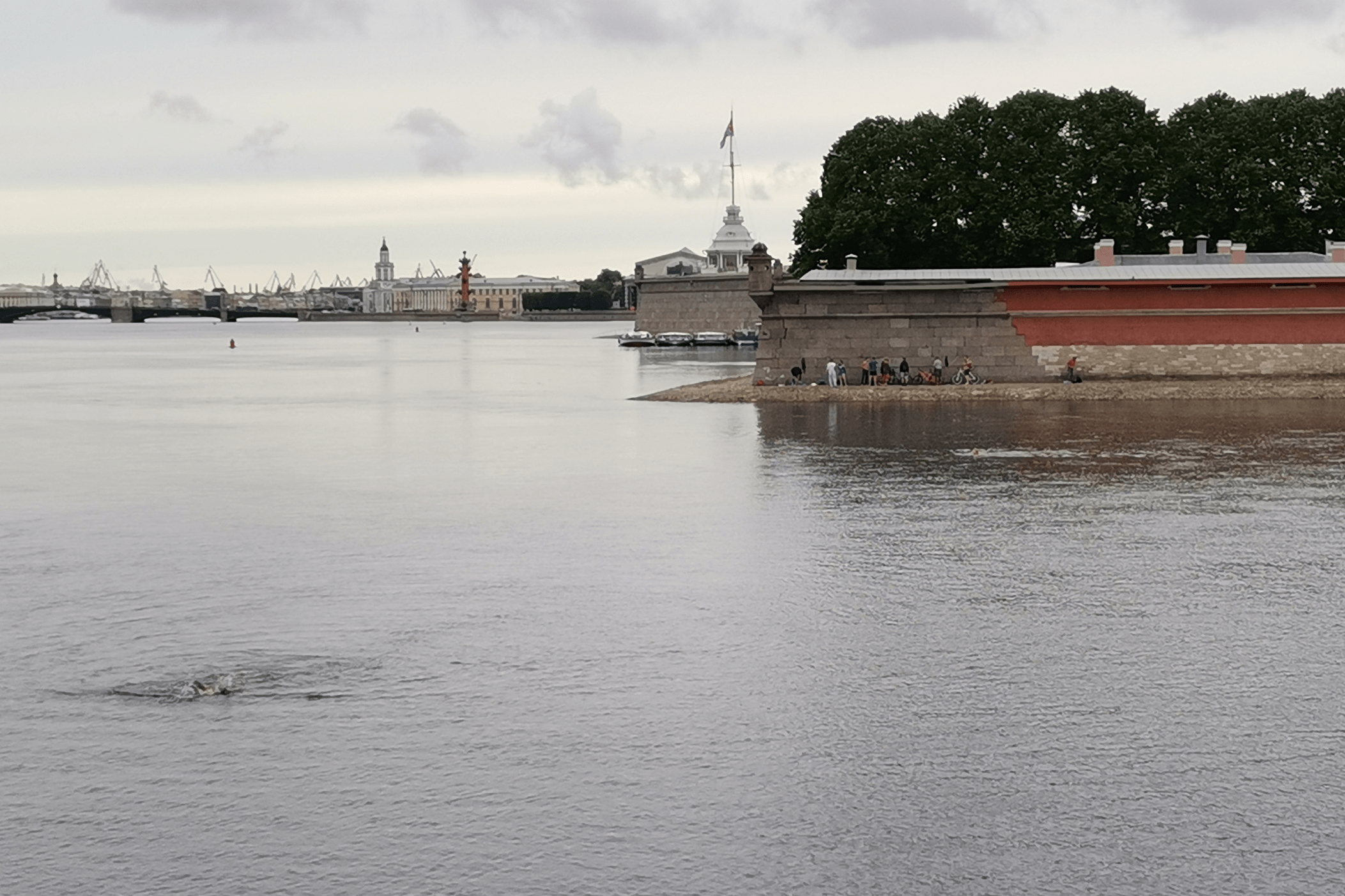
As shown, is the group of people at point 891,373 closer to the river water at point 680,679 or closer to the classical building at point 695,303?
the river water at point 680,679

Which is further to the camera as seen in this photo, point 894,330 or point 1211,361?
point 894,330

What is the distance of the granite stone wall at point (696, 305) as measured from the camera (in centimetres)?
12238

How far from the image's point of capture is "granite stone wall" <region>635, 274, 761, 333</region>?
12238 centimetres

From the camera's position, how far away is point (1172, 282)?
47156 mm

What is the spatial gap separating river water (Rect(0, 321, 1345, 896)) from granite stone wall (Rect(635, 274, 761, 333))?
313 feet

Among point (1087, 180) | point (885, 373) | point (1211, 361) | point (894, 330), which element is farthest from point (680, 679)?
point (1087, 180)

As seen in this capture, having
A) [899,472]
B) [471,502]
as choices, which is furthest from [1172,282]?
[471,502]

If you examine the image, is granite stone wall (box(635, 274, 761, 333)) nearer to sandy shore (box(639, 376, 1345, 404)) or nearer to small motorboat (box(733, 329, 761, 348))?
small motorboat (box(733, 329, 761, 348))

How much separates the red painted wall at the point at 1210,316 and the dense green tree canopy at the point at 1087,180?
14.9 m

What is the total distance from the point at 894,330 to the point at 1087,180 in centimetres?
1949

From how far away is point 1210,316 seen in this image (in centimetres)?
4744

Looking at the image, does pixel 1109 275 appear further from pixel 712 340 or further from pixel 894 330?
pixel 712 340

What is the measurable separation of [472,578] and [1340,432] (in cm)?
2203

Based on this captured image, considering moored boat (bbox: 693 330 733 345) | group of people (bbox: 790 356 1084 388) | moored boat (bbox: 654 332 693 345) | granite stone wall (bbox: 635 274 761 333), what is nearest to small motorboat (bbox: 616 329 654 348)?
moored boat (bbox: 654 332 693 345)
